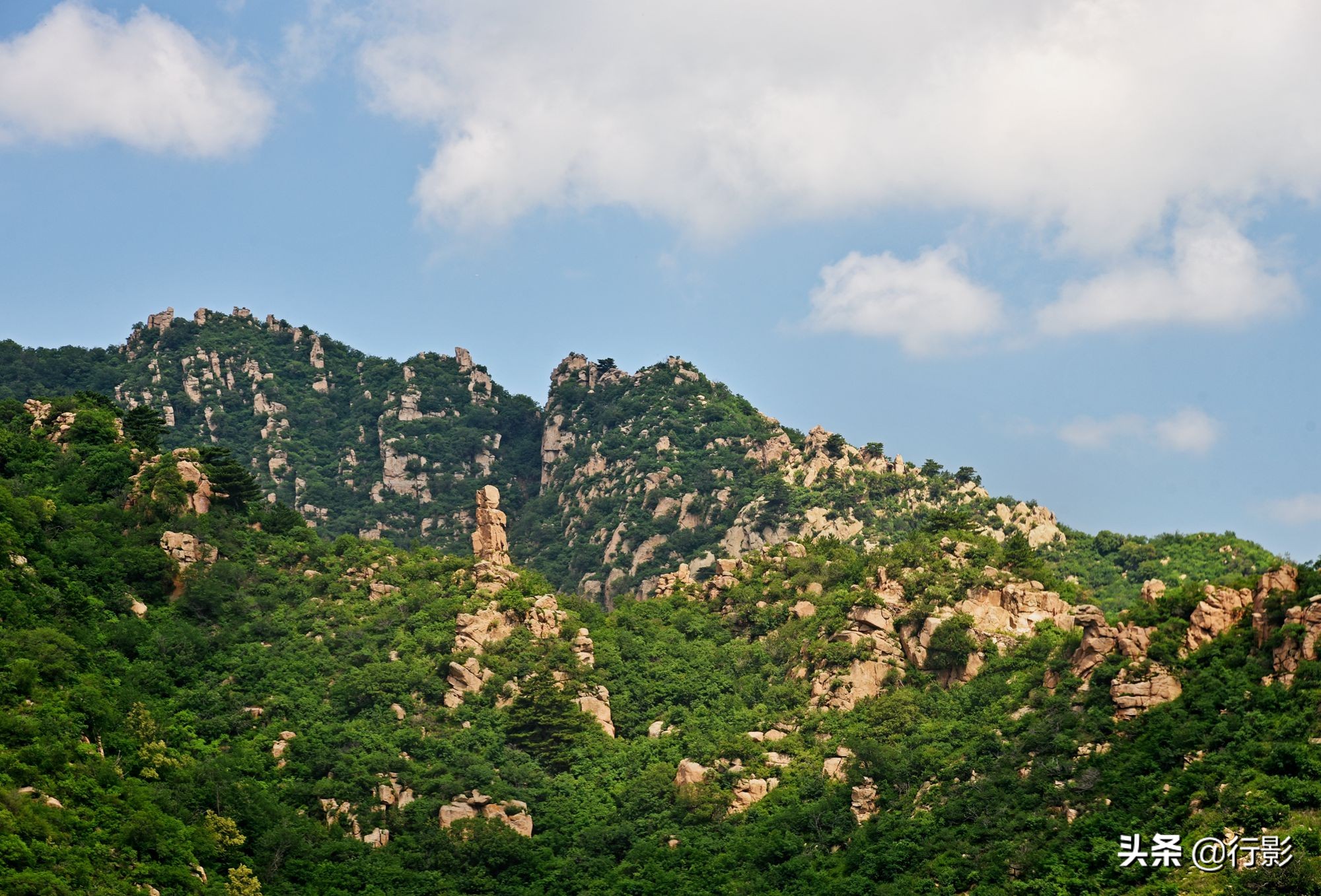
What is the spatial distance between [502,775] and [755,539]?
149 ft

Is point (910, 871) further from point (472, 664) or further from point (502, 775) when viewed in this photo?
point (472, 664)

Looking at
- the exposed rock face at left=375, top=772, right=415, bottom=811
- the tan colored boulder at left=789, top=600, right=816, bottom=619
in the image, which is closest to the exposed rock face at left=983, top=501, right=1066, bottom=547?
the tan colored boulder at left=789, top=600, right=816, bottom=619

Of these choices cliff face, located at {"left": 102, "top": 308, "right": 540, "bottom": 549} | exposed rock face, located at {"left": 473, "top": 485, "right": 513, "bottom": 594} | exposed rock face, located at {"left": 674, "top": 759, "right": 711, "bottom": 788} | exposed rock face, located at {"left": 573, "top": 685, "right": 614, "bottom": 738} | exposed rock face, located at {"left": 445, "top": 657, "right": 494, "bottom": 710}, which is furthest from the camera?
cliff face, located at {"left": 102, "top": 308, "right": 540, "bottom": 549}

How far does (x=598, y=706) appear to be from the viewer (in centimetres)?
9300

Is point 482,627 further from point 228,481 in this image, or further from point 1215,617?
point 1215,617

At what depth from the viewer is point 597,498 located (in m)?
145

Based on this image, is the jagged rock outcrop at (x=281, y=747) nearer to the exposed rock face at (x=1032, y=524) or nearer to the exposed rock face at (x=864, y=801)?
the exposed rock face at (x=864, y=801)

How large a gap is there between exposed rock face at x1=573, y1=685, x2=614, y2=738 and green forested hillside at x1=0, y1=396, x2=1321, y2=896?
0.59ft

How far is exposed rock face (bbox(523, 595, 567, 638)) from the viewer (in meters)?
97.0

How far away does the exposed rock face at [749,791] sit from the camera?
82938mm

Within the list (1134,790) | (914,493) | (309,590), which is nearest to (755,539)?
(914,493)

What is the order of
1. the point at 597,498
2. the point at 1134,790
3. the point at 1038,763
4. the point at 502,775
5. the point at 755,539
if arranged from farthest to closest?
the point at 597,498 < the point at 755,539 < the point at 502,775 < the point at 1038,763 < the point at 1134,790
